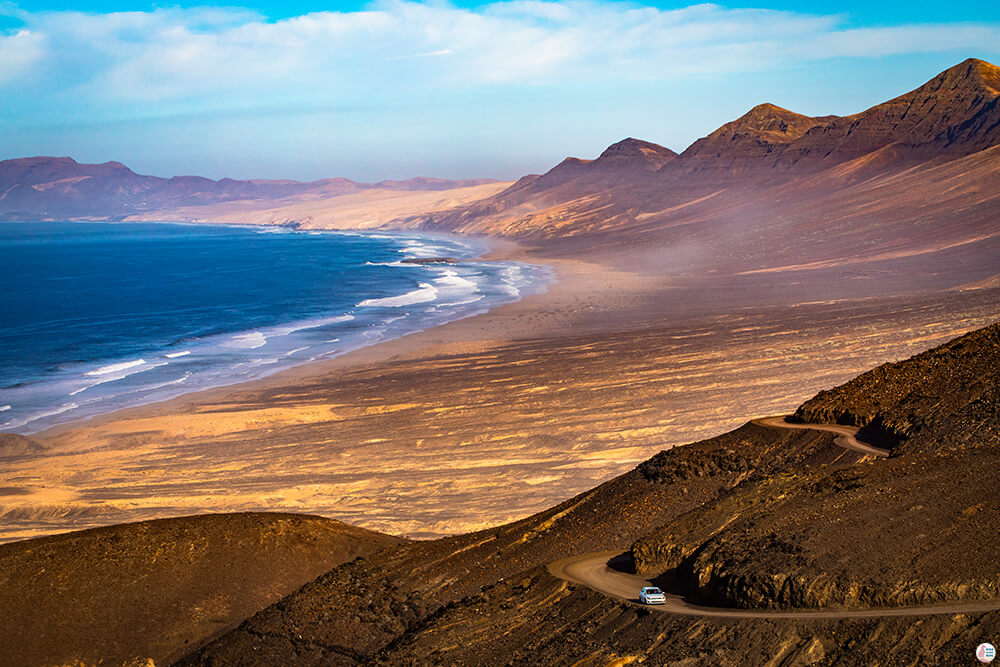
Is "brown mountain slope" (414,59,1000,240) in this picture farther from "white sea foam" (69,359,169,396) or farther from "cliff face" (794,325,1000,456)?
"cliff face" (794,325,1000,456)

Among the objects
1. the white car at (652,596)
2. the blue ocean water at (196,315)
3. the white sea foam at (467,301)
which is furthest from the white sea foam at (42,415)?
the white sea foam at (467,301)

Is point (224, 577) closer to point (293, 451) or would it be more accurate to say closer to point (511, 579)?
point (511, 579)

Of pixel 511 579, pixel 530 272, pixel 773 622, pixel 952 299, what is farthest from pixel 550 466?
pixel 530 272

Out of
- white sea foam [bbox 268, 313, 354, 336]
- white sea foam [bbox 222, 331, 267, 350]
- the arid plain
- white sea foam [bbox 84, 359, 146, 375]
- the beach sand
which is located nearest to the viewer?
the beach sand

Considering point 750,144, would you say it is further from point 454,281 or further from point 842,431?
point 842,431

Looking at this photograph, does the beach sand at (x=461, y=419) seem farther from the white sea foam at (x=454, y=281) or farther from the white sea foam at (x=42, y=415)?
the white sea foam at (x=454, y=281)

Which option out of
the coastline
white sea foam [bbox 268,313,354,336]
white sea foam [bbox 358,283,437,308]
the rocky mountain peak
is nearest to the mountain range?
the coastline
